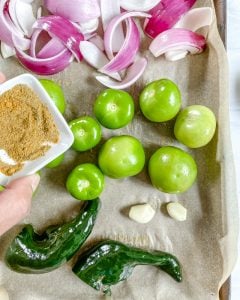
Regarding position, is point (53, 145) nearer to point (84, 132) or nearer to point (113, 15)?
point (84, 132)

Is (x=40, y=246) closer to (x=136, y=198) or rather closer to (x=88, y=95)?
(x=136, y=198)

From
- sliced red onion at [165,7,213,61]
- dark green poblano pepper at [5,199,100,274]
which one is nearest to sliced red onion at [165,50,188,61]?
sliced red onion at [165,7,213,61]

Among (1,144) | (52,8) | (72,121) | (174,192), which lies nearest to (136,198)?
(174,192)

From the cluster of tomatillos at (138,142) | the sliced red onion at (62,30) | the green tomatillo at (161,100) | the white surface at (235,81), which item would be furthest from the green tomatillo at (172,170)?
the sliced red onion at (62,30)

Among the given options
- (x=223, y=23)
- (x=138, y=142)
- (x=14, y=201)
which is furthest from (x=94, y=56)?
(x=14, y=201)

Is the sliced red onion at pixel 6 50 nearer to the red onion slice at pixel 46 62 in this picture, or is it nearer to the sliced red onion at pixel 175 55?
the red onion slice at pixel 46 62
